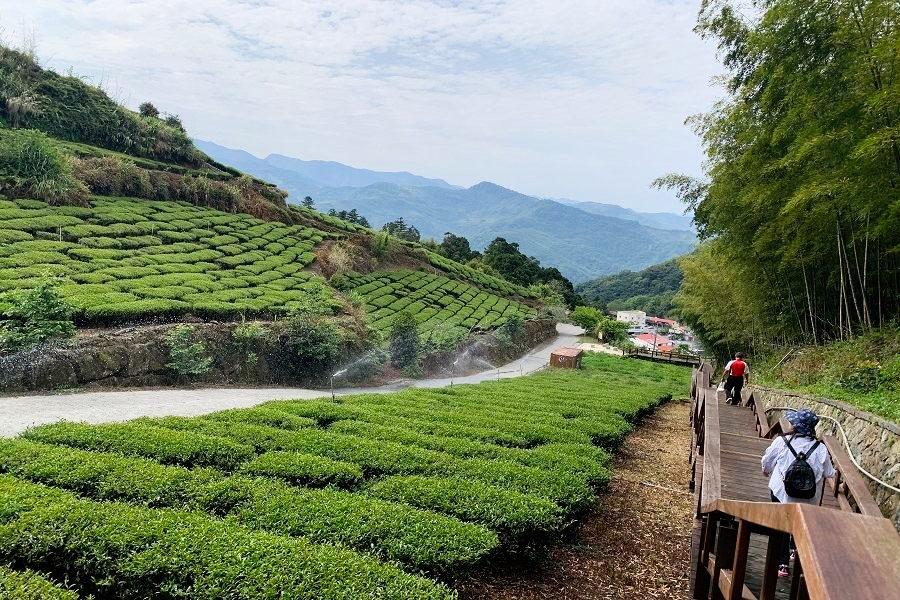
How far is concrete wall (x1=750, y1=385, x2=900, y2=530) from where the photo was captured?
5.36 meters

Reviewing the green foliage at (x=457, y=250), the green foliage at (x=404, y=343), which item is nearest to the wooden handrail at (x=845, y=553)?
the green foliage at (x=404, y=343)

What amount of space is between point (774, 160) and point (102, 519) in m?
13.4

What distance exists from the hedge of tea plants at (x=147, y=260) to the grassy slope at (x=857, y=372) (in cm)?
1675

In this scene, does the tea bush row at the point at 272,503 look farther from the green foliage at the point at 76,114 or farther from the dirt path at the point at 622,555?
the green foliage at the point at 76,114

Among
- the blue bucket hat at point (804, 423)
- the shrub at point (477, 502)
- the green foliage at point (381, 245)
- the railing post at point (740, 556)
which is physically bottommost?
the shrub at point (477, 502)

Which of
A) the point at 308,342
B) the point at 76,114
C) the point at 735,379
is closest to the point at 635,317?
the point at 308,342

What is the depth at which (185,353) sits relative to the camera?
15.2 meters

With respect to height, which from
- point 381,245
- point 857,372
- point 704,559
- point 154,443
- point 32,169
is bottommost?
point 154,443

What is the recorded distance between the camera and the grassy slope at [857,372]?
26.1ft

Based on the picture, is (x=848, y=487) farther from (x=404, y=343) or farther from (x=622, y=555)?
(x=404, y=343)

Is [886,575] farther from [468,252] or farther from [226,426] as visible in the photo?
[468,252]

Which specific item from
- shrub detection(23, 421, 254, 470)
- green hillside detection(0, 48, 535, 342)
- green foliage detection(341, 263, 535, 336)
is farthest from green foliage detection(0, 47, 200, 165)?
shrub detection(23, 421, 254, 470)

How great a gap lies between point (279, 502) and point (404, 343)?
17253 millimetres

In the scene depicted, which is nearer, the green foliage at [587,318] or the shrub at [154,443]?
the shrub at [154,443]
